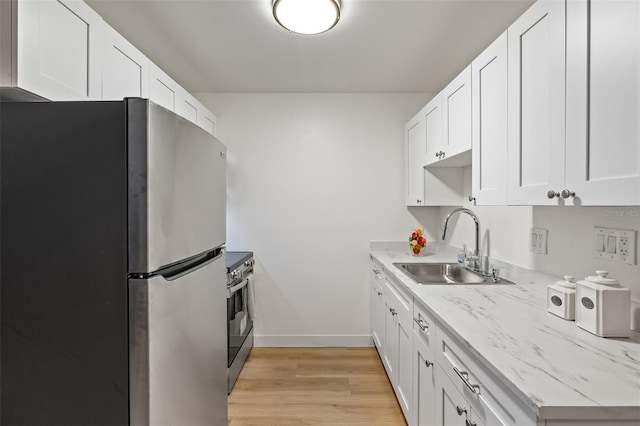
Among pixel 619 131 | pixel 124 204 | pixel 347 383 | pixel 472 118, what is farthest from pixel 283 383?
pixel 619 131

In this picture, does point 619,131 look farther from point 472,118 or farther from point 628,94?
point 472,118

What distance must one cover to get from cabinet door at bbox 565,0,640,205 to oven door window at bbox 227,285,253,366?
2.07m

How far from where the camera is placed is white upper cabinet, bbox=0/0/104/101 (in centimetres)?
99

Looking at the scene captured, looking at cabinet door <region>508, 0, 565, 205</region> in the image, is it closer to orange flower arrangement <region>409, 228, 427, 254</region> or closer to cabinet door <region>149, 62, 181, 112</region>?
orange flower arrangement <region>409, 228, 427, 254</region>

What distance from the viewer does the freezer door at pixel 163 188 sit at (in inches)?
37.5

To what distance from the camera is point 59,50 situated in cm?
116

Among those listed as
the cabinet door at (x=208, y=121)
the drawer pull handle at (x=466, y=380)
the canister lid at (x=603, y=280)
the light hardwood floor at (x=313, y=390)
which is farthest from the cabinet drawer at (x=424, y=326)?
the cabinet door at (x=208, y=121)

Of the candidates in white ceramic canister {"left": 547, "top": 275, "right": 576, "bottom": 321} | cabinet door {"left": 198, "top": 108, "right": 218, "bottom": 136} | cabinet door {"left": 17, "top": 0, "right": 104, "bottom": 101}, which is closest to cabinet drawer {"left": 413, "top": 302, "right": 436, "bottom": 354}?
white ceramic canister {"left": 547, "top": 275, "right": 576, "bottom": 321}

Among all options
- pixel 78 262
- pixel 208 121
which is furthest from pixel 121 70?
pixel 208 121

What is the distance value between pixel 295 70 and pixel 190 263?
1.87m

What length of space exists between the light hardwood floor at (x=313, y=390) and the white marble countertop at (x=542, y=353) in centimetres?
111

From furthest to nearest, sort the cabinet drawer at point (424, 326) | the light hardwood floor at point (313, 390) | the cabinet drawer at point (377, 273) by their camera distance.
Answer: the cabinet drawer at point (377, 273), the light hardwood floor at point (313, 390), the cabinet drawer at point (424, 326)

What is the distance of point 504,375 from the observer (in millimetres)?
775

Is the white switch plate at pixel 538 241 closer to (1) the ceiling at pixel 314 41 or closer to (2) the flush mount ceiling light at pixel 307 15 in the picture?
(1) the ceiling at pixel 314 41
